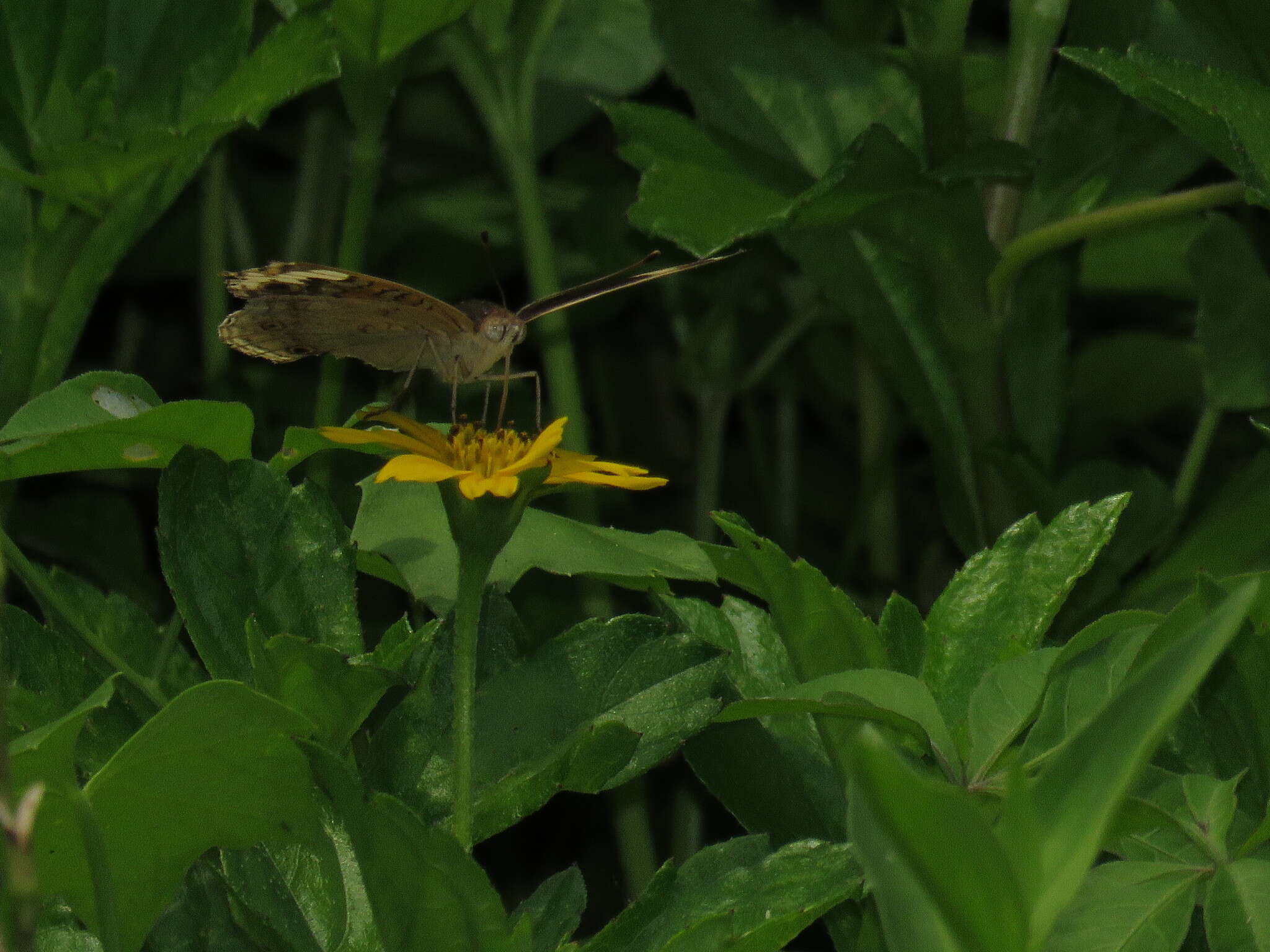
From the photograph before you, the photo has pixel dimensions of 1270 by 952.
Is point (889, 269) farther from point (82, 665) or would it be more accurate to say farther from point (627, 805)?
point (82, 665)

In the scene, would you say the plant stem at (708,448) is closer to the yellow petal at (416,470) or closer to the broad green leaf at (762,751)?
the broad green leaf at (762,751)

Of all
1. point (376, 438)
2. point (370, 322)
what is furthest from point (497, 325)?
point (376, 438)

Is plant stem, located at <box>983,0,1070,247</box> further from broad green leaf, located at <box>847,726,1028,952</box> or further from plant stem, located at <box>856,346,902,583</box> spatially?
broad green leaf, located at <box>847,726,1028,952</box>

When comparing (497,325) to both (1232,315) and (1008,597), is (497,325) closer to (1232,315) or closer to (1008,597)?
(1008,597)

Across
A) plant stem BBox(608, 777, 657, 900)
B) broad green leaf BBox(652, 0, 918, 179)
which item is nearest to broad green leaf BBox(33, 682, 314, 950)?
plant stem BBox(608, 777, 657, 900)

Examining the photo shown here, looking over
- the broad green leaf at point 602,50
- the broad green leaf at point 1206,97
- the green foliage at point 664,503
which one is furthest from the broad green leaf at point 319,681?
the broad green leaf at point 602,50
